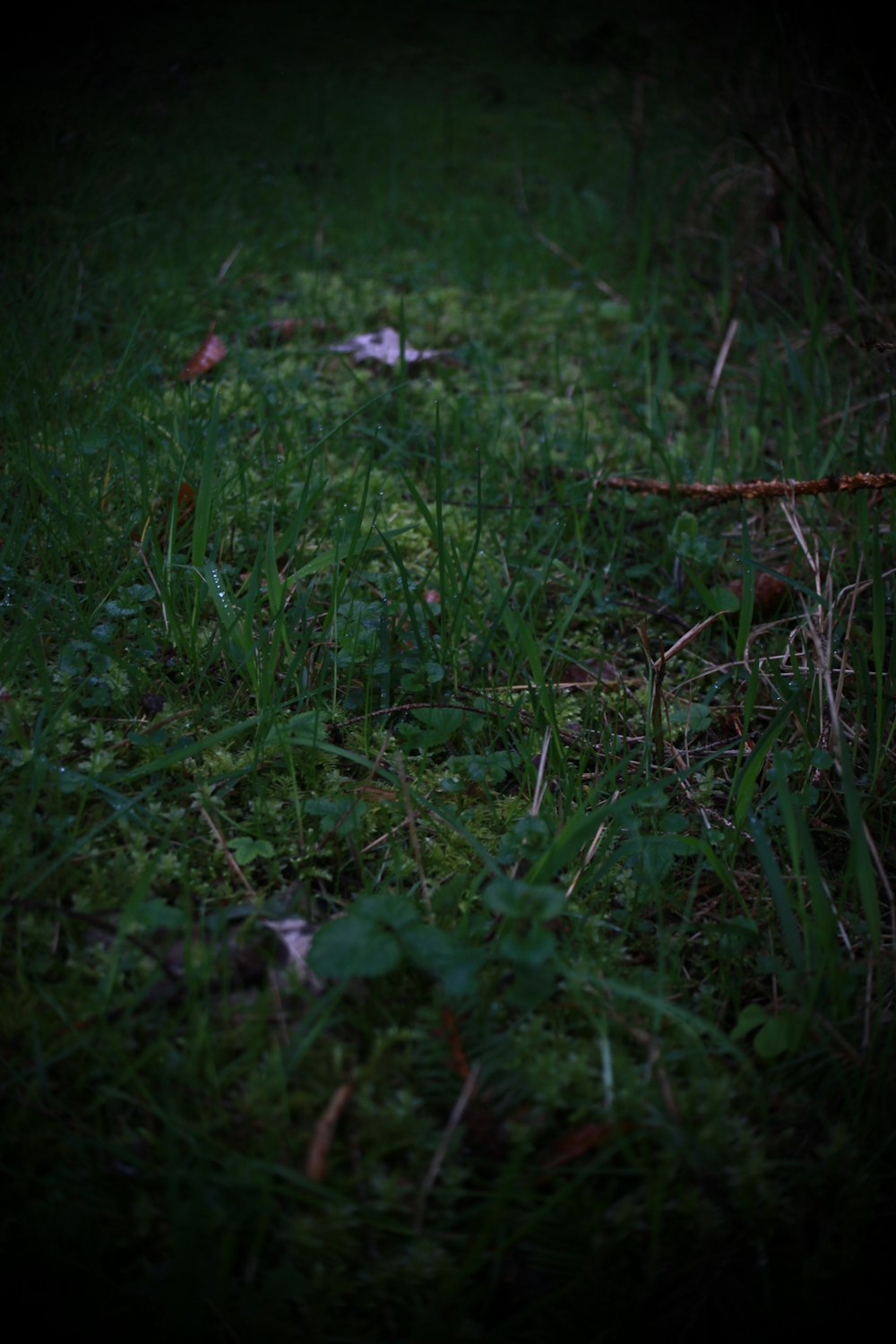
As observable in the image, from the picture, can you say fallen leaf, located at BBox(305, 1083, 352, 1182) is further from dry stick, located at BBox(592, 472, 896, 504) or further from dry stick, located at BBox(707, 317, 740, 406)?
dry stick, located at BBox(707, 317, 740, 406)

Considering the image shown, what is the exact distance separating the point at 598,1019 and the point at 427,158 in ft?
17.6

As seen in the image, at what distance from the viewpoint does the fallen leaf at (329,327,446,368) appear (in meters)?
3.21

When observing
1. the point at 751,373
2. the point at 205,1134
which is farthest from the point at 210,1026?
the point at 751,373

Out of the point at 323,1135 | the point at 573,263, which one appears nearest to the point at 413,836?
the point at 323,1135

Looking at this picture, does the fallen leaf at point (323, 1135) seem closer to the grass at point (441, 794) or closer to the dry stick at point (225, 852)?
the grass at point (441, 794)

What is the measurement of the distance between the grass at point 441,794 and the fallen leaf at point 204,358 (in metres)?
0.05

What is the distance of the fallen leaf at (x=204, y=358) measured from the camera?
9.23ft

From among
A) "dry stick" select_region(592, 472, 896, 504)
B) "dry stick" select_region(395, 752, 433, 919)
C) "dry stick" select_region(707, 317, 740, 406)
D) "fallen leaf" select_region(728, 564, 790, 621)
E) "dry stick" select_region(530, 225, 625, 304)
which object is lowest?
"dry stick" select_region(395, 752, 433, 919)

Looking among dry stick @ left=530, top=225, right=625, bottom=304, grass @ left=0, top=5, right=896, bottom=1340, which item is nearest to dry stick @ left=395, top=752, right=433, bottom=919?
grass @ left=0, top=5, right=896, bottom=1340

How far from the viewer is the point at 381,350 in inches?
128

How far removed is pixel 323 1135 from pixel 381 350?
294 centimetres

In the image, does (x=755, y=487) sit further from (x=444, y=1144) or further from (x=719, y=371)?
(x=444, y=1144)

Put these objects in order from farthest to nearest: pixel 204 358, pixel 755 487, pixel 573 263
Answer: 1. pixel 573 263
2. pixel 204 358
3. pixel 755 487

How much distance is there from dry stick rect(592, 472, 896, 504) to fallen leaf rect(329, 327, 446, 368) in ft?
3.75
